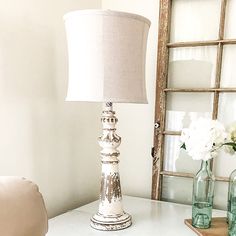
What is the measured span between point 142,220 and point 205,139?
468 millimetres

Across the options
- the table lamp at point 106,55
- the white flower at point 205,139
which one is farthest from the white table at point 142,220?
the table lamp at point 106,55

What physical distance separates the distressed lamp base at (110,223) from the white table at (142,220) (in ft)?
0.06

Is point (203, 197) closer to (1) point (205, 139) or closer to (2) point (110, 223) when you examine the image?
(1) point (205, 139)

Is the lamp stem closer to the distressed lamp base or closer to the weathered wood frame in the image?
the distressed lamp base

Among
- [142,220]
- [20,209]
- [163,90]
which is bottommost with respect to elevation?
[142,220]

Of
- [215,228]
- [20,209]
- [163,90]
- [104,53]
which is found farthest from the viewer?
[163,90]

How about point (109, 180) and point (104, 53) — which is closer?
point (104, 53)

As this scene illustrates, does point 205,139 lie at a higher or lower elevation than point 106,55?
lower

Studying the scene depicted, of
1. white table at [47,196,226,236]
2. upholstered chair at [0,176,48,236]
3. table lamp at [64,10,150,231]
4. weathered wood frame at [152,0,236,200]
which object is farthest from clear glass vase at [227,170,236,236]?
upholstered chair at [0,176,48,236]

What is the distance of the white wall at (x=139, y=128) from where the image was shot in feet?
5.20

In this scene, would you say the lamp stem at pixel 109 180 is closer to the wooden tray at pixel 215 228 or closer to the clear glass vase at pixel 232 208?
the wooden tray at pixel 215 228

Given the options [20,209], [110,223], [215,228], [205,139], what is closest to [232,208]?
[215,228]

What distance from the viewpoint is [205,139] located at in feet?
3.53

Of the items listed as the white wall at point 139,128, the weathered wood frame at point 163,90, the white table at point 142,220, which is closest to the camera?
the white table at point 142,220
